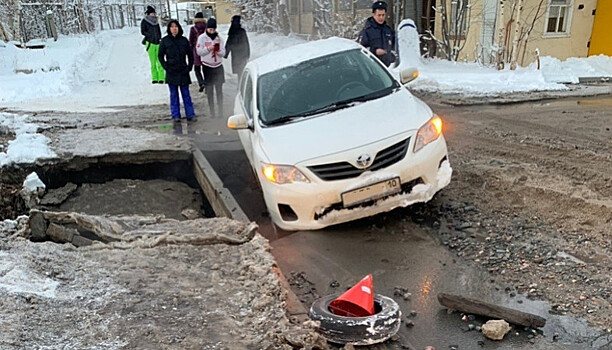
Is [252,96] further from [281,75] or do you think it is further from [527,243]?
[527,243]

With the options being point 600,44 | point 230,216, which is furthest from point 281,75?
point 600,44

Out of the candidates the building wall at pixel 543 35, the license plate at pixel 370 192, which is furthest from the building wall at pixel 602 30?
the license plate at pixel 370 192

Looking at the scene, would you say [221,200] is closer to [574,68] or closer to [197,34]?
[197,34]

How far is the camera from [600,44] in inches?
655

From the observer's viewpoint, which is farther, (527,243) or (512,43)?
(512,43)

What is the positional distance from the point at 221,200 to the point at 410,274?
8.93 feet

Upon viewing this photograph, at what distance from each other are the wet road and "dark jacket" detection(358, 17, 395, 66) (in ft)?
12.4

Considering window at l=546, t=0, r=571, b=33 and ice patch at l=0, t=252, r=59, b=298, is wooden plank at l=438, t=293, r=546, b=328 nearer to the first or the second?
ice patch at l=0, t=252, r=59, b=298

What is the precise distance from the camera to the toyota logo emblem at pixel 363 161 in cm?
452

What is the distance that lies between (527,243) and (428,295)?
1.24m

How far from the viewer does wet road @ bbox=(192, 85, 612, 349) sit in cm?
319

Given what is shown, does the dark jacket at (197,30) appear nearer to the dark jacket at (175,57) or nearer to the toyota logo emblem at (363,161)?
the dark jacket at (175,57)

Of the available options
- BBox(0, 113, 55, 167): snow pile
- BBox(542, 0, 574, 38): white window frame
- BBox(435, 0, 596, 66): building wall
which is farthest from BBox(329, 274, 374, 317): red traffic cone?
BBox(542, 0, 574, 38): white window frame

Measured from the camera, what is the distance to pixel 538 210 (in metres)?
4.96
